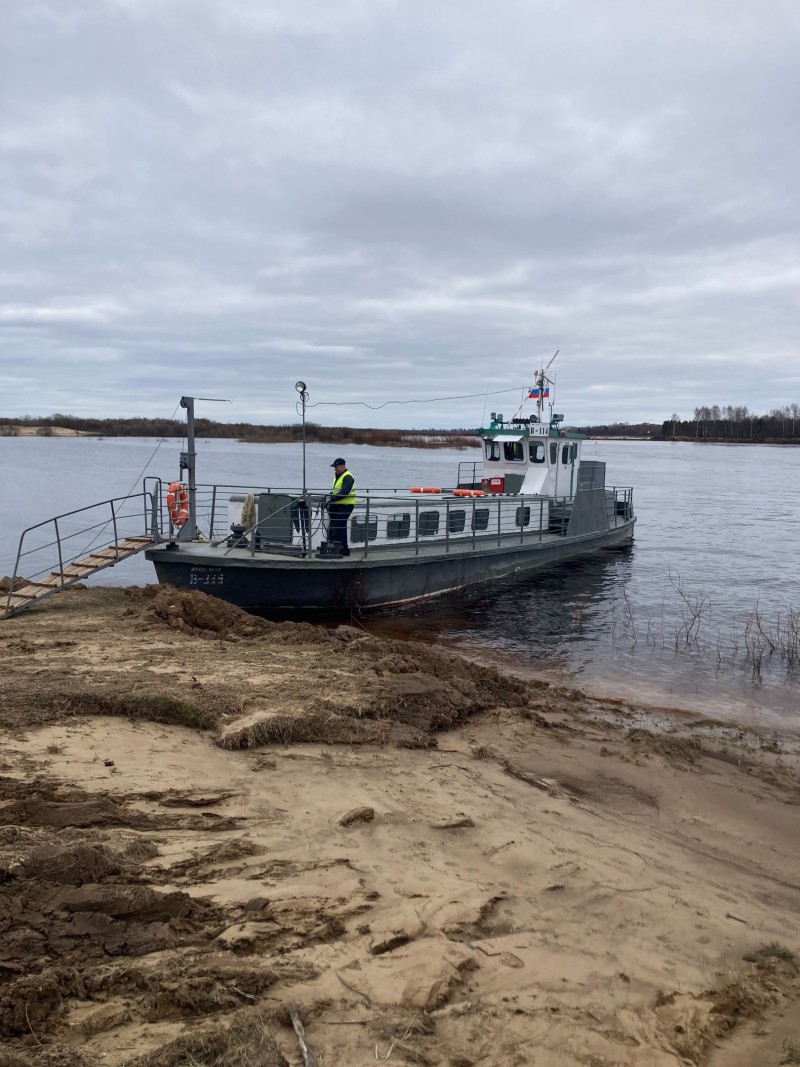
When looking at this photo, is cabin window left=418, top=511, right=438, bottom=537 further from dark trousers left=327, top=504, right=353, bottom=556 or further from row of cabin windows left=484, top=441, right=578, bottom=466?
row of cabin windows left=484, top=441, right=578, bottom=466

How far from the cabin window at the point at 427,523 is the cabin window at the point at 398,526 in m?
0.38

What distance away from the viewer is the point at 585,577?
1970cm

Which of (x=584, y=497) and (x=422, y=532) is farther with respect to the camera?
(x=584, y=497)

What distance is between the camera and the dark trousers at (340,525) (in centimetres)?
1371

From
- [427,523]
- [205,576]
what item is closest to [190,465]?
[205,576]

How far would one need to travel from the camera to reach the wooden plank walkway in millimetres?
10850

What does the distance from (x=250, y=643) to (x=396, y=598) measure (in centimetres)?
563

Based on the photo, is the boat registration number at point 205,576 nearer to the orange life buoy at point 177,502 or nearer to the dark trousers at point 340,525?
the orange life buoy at point 177,502

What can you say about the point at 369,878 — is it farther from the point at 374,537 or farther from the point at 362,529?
the point at 374,537

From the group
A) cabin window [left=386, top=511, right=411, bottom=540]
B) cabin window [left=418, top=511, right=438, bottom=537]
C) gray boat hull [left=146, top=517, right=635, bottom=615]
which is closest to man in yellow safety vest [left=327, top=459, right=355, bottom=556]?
gray boat hull [left=146, top=517, right=635, bottom=615]

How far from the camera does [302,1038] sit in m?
2.86

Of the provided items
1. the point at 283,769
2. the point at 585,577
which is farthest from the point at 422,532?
the point at 283,769

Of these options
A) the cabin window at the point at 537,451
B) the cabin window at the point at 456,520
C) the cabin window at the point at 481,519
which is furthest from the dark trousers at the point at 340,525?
the cabin window at the point at 537,451

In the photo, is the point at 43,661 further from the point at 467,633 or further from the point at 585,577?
the point at 585,577
